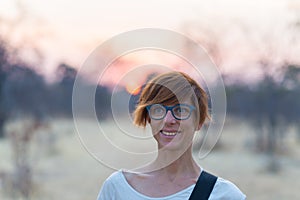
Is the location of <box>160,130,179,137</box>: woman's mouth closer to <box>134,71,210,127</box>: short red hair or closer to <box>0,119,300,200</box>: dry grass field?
<box>134,71,210,127</box>: short red hair

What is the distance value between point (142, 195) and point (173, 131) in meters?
0.14

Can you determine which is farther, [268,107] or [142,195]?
[268,107]

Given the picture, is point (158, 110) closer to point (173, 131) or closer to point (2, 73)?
point (173, 131)

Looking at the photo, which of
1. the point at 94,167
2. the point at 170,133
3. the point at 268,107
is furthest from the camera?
the point at 268,107

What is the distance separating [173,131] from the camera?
3.88 ft

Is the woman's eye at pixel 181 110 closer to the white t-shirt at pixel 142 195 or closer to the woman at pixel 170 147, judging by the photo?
the woman at pixel 170 147

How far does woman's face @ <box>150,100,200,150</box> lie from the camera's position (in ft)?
3.87

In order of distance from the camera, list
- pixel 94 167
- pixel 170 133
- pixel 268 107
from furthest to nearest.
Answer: pixel 268 107, pixel 94 167, pixel 170 133

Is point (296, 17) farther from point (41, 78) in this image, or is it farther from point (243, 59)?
point (41, 78)

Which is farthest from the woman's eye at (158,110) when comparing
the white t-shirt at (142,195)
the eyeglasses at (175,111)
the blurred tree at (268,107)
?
the blurred tree at (268,107)

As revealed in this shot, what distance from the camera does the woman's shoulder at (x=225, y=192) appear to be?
1.20m

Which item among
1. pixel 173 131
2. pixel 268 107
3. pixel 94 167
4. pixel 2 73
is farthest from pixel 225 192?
pixel 268 107

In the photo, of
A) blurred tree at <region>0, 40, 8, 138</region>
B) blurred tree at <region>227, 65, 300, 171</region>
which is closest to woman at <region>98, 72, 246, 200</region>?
blurred tree at <region>0, 40, 8, 138</region>

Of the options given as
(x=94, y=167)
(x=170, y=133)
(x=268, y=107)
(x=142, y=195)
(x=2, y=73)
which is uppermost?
(x=268, y=107)
